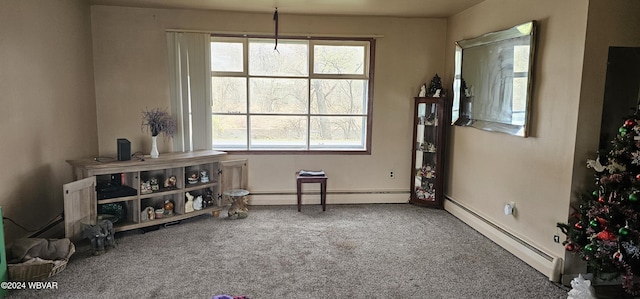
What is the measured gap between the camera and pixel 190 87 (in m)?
5.07

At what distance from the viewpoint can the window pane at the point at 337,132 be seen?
5520 mm

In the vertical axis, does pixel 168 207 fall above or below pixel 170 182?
below

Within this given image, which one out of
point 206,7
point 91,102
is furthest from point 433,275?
point 91,102

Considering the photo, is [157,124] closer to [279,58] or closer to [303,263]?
[279,58]

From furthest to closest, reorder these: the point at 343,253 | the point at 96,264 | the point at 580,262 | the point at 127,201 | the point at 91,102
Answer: the point at 91,102
the point at 127,201
the point at 343,253
the point at 96,264
the point at 580,262

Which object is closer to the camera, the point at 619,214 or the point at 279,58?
the point at 619,214

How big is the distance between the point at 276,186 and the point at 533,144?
315 centimetres

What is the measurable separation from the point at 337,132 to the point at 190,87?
201cm

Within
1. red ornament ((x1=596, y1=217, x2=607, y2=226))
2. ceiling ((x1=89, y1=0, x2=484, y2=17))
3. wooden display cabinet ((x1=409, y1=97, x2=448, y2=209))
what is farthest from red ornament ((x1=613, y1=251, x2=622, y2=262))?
ceiling ((x1=89, y1=0, x2=484, y2=17))

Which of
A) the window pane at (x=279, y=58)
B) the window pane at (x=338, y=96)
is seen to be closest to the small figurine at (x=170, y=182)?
the window pane at (x=279, y=58)

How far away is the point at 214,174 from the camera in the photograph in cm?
492

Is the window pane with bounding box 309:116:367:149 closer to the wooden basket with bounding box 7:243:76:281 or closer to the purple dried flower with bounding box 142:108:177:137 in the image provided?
the purple dried flower with bounding box 142:108:177:137

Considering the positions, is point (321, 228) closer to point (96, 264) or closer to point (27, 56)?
point (96, 264)

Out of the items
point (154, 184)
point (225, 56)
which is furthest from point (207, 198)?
point (225, 56)
